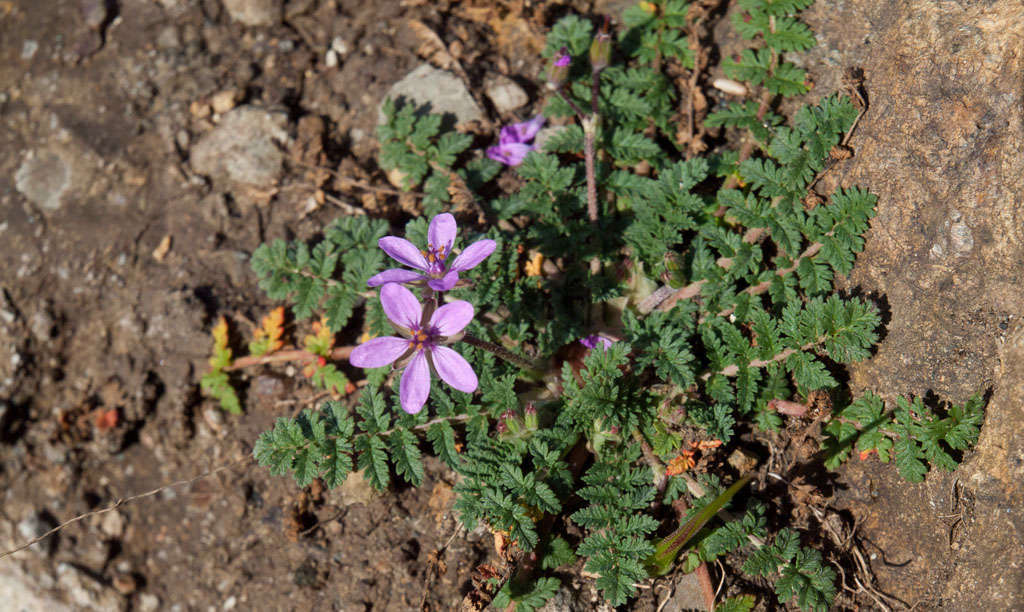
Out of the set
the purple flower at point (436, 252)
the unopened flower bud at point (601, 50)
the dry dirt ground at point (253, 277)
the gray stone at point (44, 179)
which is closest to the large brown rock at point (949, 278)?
the dry dirt ground at point (253, 277)

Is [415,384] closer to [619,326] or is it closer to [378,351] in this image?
[378,351]

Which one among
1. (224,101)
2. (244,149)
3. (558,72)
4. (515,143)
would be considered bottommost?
(244,149)

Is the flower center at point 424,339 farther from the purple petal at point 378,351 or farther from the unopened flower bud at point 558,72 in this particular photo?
the unopened flower bud at point 558,72

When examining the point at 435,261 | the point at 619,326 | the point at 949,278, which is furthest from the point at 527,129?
the point at 949,278

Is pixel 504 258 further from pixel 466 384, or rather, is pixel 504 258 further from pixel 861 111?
pixel 861 111

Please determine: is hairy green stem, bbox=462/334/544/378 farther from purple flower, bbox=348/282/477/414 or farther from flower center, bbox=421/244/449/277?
flower center, bbox=421/244/449/277

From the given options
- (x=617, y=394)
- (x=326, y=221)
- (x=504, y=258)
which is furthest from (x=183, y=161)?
(x=617, y=394)
